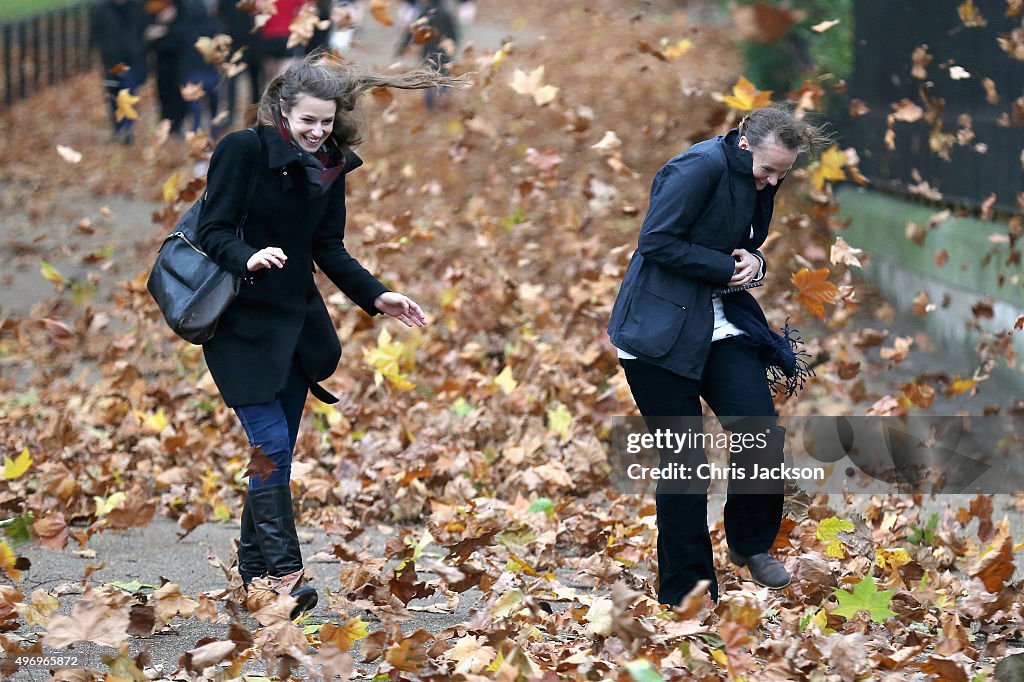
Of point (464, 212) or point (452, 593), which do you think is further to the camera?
point (464, 212)

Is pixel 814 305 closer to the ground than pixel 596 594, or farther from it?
farther from it

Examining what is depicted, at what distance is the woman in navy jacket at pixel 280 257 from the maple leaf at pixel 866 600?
163 cm

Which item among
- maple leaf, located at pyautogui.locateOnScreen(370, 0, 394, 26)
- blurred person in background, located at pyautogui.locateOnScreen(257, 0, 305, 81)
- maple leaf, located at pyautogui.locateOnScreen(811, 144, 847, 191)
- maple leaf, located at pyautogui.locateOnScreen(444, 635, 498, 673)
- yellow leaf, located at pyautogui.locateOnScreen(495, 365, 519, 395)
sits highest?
maple leaf, located at pyautogui.locateOnScreen(370, 0, 394, 26)

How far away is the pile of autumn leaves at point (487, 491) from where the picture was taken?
377 centimetres

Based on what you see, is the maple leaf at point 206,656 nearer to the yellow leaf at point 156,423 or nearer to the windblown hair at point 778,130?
the windblown hair at point 778,130

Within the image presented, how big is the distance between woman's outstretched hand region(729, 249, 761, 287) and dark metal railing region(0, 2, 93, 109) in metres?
15.9

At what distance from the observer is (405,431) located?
6.64 meters

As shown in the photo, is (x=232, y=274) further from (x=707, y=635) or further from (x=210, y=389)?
(x=210, y=389)

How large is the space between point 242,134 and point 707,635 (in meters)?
2.07

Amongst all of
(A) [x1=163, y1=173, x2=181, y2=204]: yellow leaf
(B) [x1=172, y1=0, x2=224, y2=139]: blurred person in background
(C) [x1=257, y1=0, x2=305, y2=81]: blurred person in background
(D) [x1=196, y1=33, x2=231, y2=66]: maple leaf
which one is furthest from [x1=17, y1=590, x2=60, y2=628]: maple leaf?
(B) [x1=172, y1=0, x2=224, y2=139]: blurred person in background

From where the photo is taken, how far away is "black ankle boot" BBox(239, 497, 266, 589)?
182 inches

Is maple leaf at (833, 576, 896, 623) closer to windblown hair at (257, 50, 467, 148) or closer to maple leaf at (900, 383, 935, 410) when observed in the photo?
windblown hair at (257, 50, 467, 148)

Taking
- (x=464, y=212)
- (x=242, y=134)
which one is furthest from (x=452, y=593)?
(x=464, y=212)

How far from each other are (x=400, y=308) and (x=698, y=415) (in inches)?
41.4
